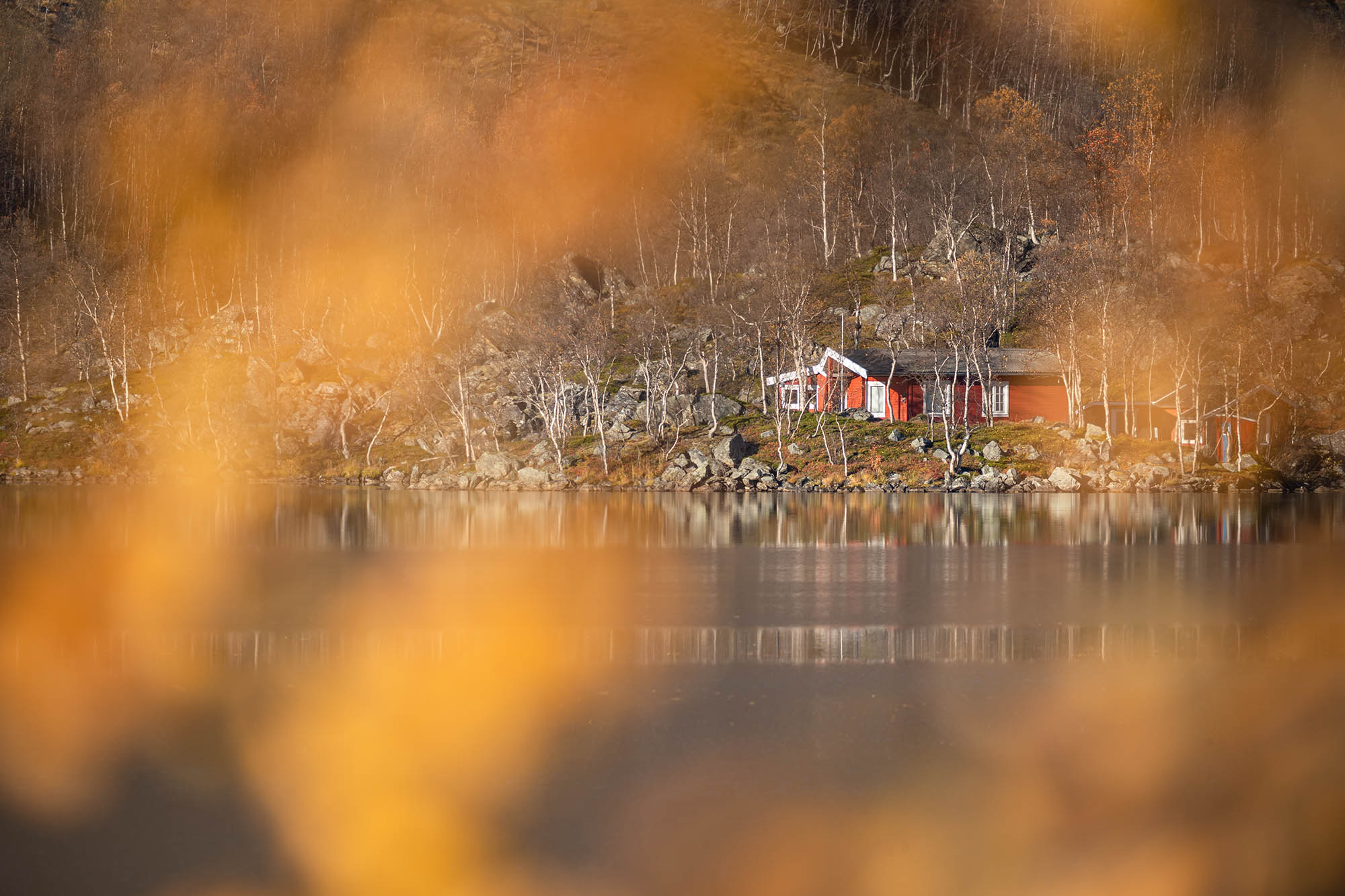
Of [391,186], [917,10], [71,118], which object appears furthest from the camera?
[917,10]

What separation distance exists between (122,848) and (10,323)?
9912cm

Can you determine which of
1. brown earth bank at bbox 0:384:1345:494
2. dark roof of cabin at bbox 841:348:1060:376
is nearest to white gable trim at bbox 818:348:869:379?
dark roof of cabin at bbox 841:348:1060:376

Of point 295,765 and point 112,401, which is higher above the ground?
point 112,401

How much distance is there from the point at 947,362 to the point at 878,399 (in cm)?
506

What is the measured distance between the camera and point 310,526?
3988 centimetres

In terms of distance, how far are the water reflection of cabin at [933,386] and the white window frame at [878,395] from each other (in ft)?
0.15

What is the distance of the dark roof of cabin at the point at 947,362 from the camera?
247ft

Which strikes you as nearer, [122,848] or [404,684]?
[122,848]

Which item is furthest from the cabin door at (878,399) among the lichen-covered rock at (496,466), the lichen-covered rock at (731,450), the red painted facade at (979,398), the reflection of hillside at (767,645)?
the reflection of hillside at (767,645)

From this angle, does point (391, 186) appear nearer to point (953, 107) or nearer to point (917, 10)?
point (953, 107)

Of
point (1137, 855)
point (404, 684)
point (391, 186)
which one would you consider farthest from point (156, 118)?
point (1137, 855)

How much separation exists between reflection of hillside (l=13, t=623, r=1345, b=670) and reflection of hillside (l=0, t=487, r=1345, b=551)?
44.5 feet

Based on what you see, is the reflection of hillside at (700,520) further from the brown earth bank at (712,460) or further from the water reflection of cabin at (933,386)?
the water reflection of cabin at (933,386)

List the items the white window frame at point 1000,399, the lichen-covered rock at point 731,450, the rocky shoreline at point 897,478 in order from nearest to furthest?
the rocky shoreline at point 897,478 < the lichen-covered rock at point 731,450 < the white window frame at point 1000,399
